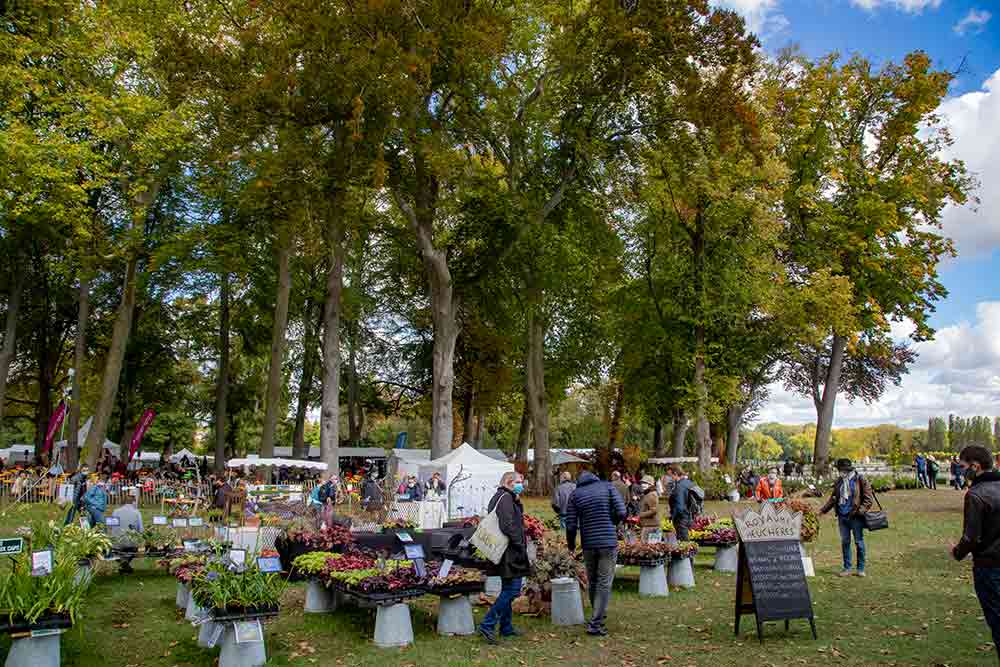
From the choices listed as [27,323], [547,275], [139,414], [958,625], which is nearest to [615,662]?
[958,625]

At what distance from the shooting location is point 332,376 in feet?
82.2

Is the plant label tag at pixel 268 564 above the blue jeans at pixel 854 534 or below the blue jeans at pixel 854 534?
above

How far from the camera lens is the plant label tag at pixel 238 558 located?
7320mm

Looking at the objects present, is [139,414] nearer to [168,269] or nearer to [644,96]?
[168,269]

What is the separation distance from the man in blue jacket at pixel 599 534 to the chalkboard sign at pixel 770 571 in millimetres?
1274

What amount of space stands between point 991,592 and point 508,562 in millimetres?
4121

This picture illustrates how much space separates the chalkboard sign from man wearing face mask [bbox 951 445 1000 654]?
2.18 meters

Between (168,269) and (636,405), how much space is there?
24.3 metres

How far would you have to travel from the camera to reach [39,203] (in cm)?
1952

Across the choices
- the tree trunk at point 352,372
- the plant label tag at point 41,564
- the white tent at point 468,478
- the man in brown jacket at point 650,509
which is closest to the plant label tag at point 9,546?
the plant label tag at point 41,564

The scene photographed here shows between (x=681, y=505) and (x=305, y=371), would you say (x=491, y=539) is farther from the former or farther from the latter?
(x=305, y=371)

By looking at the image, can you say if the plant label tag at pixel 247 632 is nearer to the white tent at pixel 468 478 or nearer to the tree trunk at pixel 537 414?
the white tent at pixel 468 478

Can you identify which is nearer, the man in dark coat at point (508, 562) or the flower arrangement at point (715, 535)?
the man in dark coat at point (508, 562)

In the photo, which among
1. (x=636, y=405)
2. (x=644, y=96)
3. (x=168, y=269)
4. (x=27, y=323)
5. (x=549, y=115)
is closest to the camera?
(x=644, y=96)
